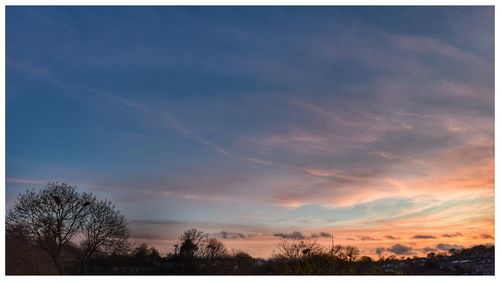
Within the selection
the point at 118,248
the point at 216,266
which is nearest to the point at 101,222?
the point at 118,248

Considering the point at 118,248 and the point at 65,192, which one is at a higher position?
the point at 65,192

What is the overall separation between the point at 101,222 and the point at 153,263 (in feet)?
19.9

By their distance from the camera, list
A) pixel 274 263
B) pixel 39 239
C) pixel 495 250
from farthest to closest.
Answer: pixel 39 239 < pixel 274 263 < pixel 495 250

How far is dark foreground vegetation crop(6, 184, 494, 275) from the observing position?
26453 millimetres

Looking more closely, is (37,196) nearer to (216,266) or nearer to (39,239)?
(39,239)

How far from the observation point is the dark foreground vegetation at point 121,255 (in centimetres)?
2645

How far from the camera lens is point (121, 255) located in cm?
3209

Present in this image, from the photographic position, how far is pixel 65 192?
31.9 meters

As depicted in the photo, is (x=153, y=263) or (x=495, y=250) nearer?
(x=495, y=250)

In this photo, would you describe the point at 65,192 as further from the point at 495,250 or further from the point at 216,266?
the point at 495,250

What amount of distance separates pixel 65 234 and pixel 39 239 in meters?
1.36
